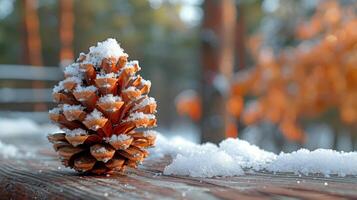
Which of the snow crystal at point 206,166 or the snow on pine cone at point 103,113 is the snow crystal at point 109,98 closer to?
the snow on pine cone at point 103,113

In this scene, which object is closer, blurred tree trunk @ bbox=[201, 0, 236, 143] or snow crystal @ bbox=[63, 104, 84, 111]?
snow crystal @ bbox=[63, 104, 84, 111]

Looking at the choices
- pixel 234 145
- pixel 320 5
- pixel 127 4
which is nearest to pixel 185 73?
pixel 127 4

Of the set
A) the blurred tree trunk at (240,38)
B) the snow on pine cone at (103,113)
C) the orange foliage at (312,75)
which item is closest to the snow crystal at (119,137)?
the snow on pine cone at (103,113)

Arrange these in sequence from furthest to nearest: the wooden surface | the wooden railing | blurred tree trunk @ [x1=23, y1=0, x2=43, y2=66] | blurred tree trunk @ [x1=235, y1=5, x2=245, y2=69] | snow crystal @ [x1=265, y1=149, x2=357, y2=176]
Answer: blurred tree trunk @ [x1=235, y1=5, x2=245, y2=69] → blurred tree trunk @ [x1=23, y1=0, x2=43, y2=66] → the wooden railing → snow crystal @ [x1=265, y1=149, x2=357, y2=176] → the wooden surface

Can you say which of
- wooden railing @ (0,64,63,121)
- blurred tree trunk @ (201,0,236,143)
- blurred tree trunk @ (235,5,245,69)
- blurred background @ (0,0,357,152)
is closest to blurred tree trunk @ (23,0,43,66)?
blurred background @ (0,0,357,152)

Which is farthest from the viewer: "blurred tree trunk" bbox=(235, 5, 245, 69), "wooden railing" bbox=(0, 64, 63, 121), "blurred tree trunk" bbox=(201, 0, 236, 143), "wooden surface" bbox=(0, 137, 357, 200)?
"blurred tree trunk" bbox=(235, 5, 245, 69)

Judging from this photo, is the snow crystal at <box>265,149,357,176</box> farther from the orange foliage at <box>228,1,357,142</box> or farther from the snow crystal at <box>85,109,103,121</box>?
the orange foliage at <box>228,1,357,142</box>

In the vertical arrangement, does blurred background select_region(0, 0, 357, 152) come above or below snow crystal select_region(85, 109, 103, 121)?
above

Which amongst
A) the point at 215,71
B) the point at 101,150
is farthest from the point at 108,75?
the point at 215,71
